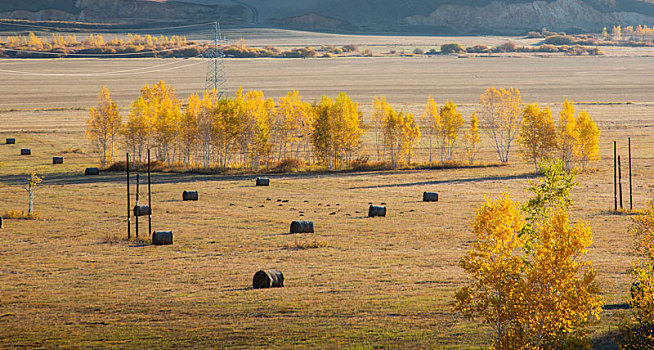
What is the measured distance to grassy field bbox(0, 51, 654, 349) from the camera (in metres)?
21.5

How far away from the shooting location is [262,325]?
2200 cm

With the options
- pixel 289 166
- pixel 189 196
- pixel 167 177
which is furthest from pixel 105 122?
pixel 189 196

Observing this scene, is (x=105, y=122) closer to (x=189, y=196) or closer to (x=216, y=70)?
(x=189, y=196)

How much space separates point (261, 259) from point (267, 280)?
545 cm

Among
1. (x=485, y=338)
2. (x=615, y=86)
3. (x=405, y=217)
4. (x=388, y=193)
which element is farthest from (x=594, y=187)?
(x=615, y=86)

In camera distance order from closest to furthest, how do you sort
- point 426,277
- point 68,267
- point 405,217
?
point 426,277, point 68,267, point 405,217

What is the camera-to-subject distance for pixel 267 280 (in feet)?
86.8

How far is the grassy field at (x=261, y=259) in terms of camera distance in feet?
70.4

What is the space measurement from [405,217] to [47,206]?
872 inches

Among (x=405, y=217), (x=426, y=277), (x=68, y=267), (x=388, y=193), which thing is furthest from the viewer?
(x=388, y=193)

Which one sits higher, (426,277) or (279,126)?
(279,126)

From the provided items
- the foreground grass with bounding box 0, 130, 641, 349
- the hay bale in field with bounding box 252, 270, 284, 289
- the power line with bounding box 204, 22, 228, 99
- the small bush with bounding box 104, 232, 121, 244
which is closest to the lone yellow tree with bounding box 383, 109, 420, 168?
the foreground grass with bounding box 0, 130, 641, 349

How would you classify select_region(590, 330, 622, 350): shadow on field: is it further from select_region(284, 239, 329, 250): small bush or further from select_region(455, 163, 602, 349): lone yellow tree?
select_region(284, 239, 329, 250): small bush

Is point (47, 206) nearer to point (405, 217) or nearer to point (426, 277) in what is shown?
point (405, 217)
